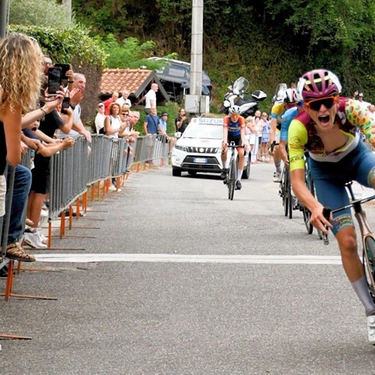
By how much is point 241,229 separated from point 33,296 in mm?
6744

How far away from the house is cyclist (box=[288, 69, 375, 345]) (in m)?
36.4

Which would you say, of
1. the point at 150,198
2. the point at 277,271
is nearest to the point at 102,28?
the point at 150,198

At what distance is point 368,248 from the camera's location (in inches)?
311

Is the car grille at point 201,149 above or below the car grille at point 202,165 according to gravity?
above

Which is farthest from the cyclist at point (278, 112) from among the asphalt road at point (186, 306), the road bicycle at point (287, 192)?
the asphalt road at point (186, 306)

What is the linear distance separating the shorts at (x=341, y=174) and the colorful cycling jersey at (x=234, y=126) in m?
16.2

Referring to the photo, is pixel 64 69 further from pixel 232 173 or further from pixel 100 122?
pixel 232 173

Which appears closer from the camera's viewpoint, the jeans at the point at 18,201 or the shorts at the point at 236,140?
the jeans at the point at 18,201

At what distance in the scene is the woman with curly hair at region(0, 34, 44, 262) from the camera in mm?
8086

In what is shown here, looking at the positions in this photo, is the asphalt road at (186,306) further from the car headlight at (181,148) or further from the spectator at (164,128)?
the spectator at (164,128)

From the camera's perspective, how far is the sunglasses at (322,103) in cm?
762

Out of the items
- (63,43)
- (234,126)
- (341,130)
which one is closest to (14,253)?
(341,130)

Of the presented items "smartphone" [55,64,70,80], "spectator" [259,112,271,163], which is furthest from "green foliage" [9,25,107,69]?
"spectator" [259,112,271,163]

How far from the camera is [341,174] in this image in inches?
328
